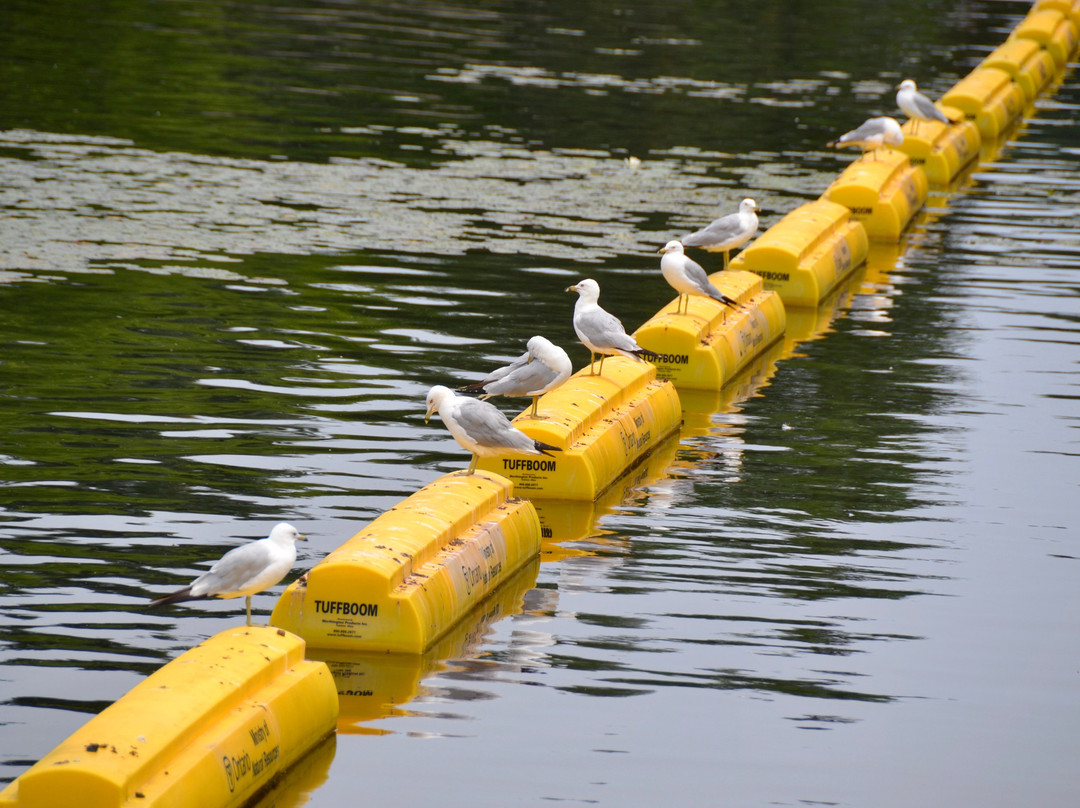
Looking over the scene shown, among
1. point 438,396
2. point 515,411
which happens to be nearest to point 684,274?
point 515,411

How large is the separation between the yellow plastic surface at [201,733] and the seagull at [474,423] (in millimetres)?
2958

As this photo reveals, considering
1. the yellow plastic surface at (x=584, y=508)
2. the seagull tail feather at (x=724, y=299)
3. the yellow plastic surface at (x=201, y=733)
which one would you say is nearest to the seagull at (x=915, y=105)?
the seagull tail feather at (x=724, y=299)

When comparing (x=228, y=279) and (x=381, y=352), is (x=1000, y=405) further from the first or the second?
(x=228, y=279)

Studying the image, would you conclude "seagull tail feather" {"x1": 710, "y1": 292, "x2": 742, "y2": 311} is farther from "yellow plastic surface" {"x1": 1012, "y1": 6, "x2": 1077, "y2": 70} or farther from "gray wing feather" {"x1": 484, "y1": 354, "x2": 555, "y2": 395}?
"yellow plastic surface" {"x1": 1012, "y1": 6, "x2": 1077, "y2": 70}

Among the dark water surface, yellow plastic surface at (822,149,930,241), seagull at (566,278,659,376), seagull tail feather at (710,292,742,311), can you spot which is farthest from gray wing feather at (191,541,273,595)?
yellow plastic surface at (822,149,930,241)

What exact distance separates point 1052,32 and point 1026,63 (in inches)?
205

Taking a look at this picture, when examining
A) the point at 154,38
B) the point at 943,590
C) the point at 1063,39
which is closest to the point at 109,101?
the point at 154,38

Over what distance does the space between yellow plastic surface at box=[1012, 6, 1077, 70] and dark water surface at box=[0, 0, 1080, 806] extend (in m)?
9.83

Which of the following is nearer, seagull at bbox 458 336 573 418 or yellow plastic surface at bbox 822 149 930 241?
seagull at bbox 458 336 573 418

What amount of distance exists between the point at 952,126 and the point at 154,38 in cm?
1601

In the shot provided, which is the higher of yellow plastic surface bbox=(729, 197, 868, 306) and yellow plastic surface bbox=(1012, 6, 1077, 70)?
yellow plastic surface bbox=(1012, 6, 1077, 70)

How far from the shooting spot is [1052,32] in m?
43.3

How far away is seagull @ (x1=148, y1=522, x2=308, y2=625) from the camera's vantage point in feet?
28.8

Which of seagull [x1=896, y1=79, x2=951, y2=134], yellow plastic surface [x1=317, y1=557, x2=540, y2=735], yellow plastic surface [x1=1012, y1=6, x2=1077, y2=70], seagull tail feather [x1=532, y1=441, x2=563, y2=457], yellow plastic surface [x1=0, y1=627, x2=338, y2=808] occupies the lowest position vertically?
yellow plastic surface [x1=317, y1=557, x2=540, y2=735]
